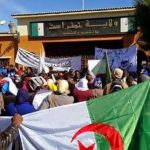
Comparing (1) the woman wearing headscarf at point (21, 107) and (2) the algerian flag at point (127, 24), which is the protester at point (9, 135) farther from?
(2) the algerian flag at point (127, 24)

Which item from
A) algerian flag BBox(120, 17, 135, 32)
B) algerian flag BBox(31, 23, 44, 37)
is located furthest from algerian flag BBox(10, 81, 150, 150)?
algerian flag BBox(31, 23, 44, 37)

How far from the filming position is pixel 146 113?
628cm

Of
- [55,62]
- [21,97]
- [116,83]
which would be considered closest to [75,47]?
[55,62]

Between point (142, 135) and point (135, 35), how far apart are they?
72.0 ft

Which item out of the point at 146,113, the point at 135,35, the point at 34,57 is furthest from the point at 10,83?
the point at 135,35

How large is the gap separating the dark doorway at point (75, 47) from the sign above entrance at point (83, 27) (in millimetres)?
676

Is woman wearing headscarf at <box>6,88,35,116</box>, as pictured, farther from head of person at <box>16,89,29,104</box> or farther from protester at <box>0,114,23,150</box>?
protester at <box>0,114,23,150</box>

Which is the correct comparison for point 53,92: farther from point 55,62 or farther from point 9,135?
point 55,62

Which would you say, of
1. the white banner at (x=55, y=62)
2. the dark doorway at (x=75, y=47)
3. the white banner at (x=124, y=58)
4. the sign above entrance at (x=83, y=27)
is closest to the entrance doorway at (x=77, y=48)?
the dark doorway at (x=75, y=47)

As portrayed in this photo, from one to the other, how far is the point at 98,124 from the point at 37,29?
23.1m

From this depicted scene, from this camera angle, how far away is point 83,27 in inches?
1118

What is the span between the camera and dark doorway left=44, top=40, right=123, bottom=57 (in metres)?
28.6

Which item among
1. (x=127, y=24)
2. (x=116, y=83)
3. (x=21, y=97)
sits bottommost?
(x=21, y=97)

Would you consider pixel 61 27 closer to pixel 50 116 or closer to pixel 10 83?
pixel 10 83
